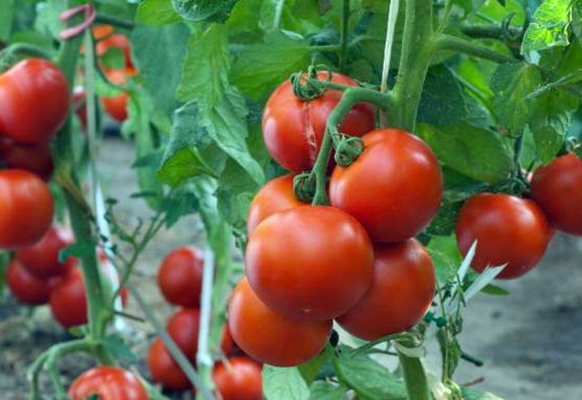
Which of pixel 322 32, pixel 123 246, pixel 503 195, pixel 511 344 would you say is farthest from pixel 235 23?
pixel 123 246

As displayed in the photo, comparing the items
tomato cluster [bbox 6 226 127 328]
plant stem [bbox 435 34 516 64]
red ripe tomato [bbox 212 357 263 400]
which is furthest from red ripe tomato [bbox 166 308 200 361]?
plant stem [bbox 435 34 516 64]

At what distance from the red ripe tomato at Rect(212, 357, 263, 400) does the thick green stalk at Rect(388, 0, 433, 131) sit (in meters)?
0.91

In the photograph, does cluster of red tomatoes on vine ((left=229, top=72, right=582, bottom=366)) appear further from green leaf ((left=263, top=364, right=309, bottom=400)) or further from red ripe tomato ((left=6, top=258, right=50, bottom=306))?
red ripe tomato ((left=6, top=258, right=50, bottom=306))

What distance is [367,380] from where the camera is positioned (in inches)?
40.7

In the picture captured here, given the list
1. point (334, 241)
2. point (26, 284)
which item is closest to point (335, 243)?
point (334, 241)

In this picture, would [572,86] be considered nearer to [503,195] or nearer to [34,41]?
[503,195]

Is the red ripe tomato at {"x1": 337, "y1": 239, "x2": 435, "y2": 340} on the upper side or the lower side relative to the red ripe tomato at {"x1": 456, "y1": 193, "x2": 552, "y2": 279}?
upper

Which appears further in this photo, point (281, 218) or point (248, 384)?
point (248, 384)

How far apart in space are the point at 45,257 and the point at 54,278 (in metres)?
0.06

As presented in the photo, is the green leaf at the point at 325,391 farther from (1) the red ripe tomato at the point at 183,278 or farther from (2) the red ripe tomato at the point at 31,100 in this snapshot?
(1) the red ripe tomato at the point at 183,278

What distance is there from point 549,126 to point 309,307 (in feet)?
0.95

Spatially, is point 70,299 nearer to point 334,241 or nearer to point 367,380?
point 367,380

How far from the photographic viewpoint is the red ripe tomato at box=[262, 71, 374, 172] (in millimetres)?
766

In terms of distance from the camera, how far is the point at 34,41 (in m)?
1.71
